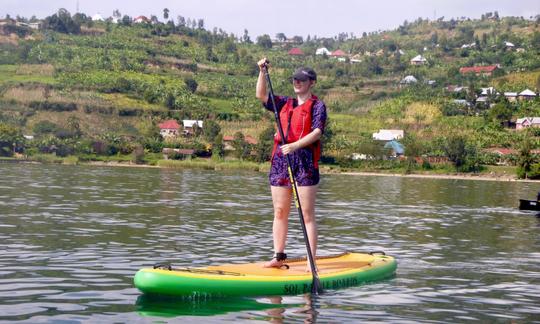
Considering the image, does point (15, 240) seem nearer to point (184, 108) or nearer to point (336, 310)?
point (336, 310)

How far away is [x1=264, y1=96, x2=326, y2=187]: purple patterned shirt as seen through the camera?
45.1 ft

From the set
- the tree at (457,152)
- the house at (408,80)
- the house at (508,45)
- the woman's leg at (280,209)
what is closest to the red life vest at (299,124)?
the woman's leg at (280,209)

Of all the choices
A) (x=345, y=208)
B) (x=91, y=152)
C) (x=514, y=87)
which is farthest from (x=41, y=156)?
(x=514, y=87)

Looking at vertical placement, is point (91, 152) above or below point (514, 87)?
below

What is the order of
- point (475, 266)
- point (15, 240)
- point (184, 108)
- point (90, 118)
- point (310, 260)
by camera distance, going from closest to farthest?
point (310, 260) → point (475, 266) → point (15, 240) → point (90, 118) → point (184, 108)

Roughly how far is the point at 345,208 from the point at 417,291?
20204 mm

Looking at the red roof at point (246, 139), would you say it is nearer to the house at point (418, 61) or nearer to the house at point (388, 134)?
the house at point (388, 134)

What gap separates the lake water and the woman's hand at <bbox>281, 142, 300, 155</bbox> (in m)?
2.07

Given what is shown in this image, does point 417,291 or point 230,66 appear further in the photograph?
point 230,66

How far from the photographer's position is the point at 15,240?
741 inches

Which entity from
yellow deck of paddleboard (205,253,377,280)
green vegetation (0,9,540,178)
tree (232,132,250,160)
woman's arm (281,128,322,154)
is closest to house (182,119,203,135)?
green vegetation (0,9,540,178)

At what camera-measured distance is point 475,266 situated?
56.1ft

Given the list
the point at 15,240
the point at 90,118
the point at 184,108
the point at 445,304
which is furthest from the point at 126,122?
the point at 445,304

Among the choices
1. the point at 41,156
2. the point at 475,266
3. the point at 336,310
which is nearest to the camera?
the point at 336,310
